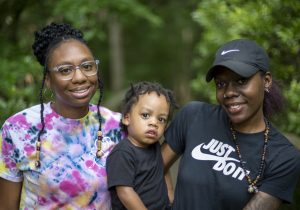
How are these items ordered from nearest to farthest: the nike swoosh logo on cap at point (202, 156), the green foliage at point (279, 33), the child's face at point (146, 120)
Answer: the nike swoosh logo on cap at point (202, 156)
the child's face at point (146, 120)
the green foliage at point (279, 33)

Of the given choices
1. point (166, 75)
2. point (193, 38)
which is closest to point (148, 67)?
point (166, 75)

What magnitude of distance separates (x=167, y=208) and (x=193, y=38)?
1252 cm

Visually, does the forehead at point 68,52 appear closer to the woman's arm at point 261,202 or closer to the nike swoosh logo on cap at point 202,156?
the nike swoosh logo on cap at point 202,156

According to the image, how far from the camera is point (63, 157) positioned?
120 inches

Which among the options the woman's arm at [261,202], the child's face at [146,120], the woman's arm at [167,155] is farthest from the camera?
the woman's arm at [167,155]

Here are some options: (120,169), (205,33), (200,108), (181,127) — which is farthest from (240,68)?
(205,33)

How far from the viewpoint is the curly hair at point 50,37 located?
3123 millimetres

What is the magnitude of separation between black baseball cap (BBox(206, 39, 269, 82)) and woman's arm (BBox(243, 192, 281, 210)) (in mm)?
679

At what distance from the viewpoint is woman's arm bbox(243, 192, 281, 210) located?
9.10 feet

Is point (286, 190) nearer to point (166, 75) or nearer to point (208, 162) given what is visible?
point (208, 162)

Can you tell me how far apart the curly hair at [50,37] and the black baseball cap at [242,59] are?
2.94 ft

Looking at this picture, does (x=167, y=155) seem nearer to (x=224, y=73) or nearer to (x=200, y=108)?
(x=200, y=108)

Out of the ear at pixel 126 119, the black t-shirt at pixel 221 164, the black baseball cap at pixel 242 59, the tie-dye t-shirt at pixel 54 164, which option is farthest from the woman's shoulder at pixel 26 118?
the black baseball cap at pixel 242 59

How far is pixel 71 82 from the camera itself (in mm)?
2967
